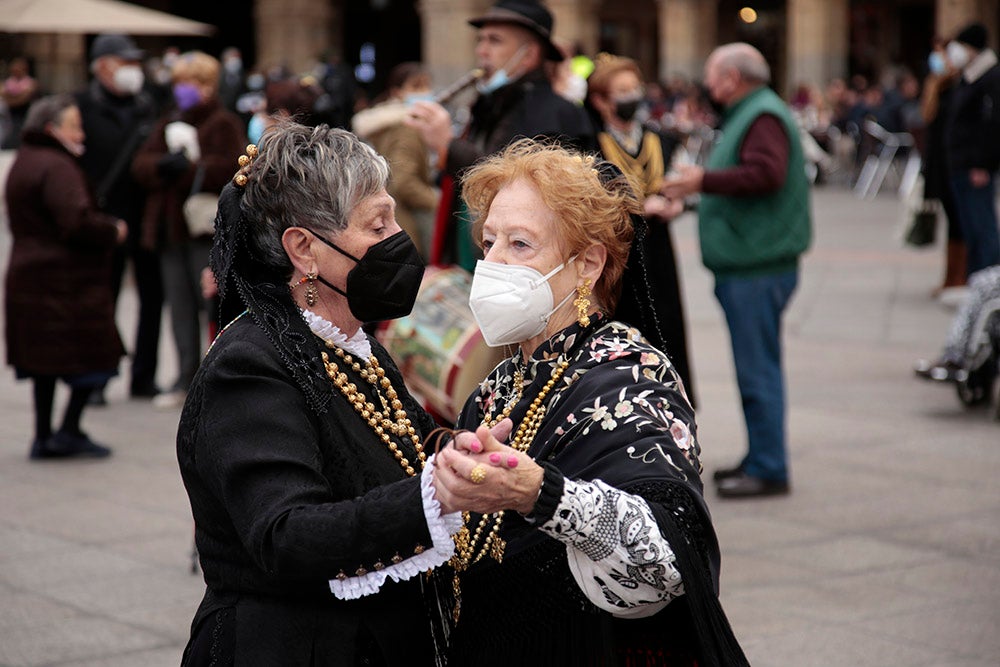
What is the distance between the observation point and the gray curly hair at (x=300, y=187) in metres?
2.46

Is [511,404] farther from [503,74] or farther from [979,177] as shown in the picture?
[979,177]

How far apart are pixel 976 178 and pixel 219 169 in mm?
5776

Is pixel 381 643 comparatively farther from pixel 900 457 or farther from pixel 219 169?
pixel 219 169

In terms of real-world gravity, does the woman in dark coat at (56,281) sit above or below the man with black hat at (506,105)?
below

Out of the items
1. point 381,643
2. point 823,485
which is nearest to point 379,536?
point 381,643

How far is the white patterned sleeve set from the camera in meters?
2.25

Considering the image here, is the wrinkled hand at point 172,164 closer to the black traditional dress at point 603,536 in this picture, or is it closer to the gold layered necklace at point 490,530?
the black traditional dress at point 603,536

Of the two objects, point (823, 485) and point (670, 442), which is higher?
point (670, 442)

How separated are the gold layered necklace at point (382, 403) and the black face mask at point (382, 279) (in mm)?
96

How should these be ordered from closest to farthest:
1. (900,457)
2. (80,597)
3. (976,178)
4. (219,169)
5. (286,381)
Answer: (286,381) → (80,597) → (900,457) → (219,169) → (976,178)

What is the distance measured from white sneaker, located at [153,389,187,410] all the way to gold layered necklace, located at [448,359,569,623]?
6390 millimetres

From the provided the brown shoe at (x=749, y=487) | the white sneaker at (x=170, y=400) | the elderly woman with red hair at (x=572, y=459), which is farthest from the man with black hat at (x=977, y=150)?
the elderly woman with red hair at (x=572, y=459)

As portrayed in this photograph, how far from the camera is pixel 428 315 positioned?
5.26 metres

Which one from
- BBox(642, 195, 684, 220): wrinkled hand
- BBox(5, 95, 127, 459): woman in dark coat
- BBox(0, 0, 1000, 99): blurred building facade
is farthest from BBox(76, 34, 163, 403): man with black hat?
BBox(0, 0, 1000, 99): blurred building facade
